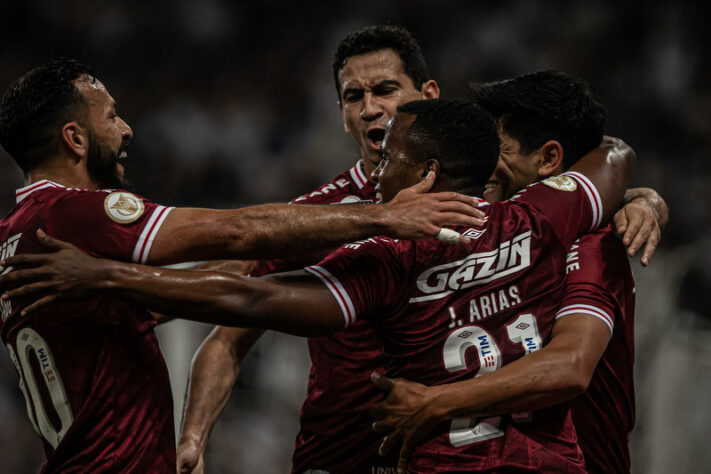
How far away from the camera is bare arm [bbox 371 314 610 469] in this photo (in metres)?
1.96

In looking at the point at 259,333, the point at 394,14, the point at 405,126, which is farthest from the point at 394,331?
the point at 394,14

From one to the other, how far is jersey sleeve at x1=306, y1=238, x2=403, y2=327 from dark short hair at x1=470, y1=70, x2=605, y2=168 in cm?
89

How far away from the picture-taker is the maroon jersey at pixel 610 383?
7.79 feet

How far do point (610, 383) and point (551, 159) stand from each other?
2.65ft

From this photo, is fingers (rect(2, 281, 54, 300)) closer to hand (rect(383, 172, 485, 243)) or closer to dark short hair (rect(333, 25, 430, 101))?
hand (rect(383, 172, 485, 243))

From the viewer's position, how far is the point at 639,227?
2523mm

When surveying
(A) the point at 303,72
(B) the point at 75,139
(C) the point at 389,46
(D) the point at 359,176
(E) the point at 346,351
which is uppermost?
(A) the point at 303,72

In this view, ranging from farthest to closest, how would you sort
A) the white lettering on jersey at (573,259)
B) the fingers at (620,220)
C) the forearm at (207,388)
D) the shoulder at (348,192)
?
the shoulder at (348,192) < the forearm at (207,388) < the fingers at (620,220) < the white lettering on jersey at (573,259)

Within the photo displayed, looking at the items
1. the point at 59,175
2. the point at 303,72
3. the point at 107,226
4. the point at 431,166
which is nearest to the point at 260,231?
the point at 107,226

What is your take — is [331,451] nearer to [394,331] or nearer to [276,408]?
[394,331]

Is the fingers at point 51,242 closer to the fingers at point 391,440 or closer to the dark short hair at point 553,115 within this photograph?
the fingers at point 391,440

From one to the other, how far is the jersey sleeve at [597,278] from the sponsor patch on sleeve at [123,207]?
1260mm

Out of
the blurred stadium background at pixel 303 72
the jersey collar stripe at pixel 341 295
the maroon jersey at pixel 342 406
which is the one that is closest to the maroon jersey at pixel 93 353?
the jersey collar stripe at pixel 341 295

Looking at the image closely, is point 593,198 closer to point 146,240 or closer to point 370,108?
point 370,108
